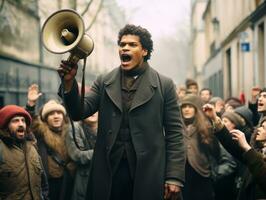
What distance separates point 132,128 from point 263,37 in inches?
552

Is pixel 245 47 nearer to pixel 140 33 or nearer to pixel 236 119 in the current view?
pixel 236 119

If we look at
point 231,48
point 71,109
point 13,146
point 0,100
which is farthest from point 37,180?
point 231,48

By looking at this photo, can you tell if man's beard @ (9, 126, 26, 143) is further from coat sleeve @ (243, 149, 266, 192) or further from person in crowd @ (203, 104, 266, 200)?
coat sleeve @ (243, 149, 266, 192)

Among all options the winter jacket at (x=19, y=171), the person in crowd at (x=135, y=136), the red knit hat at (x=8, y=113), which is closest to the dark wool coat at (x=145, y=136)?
the person in crowd at (x=135, y=136)

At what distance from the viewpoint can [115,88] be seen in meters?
4.98

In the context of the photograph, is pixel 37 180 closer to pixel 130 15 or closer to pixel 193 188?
pixel 193 188

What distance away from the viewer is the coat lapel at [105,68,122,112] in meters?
4.91

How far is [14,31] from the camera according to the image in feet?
→ 63.8

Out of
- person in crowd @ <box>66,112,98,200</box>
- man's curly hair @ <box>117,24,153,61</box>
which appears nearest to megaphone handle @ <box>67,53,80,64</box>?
man's curly hair @ <box>117,24,153,61</box>

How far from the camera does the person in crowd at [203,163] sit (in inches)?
304

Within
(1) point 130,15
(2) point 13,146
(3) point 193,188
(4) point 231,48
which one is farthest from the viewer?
(4) point 231,48

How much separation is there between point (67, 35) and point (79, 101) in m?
0.52

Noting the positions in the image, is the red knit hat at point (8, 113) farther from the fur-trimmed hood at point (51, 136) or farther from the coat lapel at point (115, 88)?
the coat lapel at point (115, 88)

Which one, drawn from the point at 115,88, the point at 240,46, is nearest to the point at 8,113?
the point at 115,88
